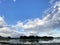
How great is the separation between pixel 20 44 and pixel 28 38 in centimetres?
320

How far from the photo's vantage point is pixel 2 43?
41.2 m

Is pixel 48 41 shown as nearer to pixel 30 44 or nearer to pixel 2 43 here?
pixel 30 44

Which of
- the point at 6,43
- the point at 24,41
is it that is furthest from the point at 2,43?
the point at 24,41

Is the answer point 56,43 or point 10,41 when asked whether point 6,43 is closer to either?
point 10,41

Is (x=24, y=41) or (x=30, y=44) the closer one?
(x=30, y=44)

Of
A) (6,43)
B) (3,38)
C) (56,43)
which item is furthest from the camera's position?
(3,38)

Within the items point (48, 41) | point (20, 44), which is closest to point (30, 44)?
point (20, 44)

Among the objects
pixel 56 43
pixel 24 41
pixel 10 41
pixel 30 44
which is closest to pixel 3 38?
pixel 10 41

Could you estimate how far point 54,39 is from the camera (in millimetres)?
41250

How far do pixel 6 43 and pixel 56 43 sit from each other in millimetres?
7989

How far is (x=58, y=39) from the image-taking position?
138ft

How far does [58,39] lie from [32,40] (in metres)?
4.21

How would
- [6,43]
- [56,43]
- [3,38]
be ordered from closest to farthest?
[56,43] < [6,43] < [3,38]

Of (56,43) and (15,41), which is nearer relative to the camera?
(56,43)
